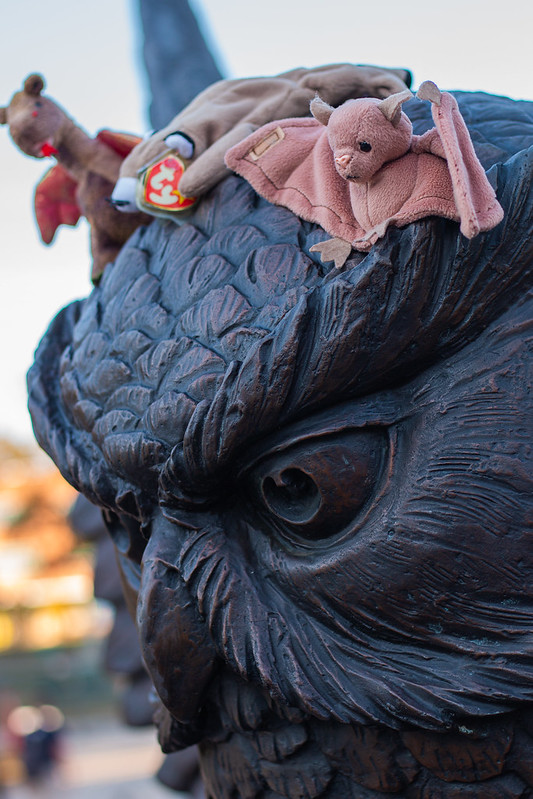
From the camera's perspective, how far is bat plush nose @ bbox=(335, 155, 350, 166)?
0.61 meters

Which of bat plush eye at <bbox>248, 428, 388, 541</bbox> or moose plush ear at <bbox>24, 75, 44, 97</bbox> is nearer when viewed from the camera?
bat plush eye at <bbox>248, 428, 388, 541</bbox>

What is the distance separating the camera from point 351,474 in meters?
0.61

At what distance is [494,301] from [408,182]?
0.12m

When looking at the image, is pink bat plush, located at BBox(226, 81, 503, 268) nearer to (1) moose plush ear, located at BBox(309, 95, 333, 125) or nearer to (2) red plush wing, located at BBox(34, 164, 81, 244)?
(1) moose plush ear, located at BBox(309, 95, 333, 125)

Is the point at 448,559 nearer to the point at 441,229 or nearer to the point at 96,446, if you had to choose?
the point at 441,229

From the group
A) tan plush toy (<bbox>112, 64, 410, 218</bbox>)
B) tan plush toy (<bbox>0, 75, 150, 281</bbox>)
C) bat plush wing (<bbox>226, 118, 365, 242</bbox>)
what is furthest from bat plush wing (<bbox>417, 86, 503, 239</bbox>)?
tan plush toy (<bbox>0, 75, 150, 281</bbox>)

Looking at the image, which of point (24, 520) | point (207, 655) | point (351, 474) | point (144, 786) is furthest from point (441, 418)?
point (24, 520)

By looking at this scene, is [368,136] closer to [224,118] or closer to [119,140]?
[224,118]

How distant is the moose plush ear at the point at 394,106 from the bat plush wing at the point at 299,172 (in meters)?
0.08

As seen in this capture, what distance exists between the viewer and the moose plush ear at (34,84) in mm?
1002

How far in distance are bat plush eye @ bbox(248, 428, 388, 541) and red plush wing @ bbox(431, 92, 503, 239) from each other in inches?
7.0

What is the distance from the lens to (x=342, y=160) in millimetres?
617

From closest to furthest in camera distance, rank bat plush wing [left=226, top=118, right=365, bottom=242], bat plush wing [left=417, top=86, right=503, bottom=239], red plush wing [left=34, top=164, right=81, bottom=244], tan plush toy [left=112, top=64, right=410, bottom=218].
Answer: bat plush wing [left=417, top=86, right=503, bottom=239]
bat plush wing [left=226, top=118, right=365, bottom=242]
tan plush toy [left=112, top=64, right=410, bottom=218]
red plush wing [left=34, top=164, right=81, bottom=244]

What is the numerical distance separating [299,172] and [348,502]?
31cm
